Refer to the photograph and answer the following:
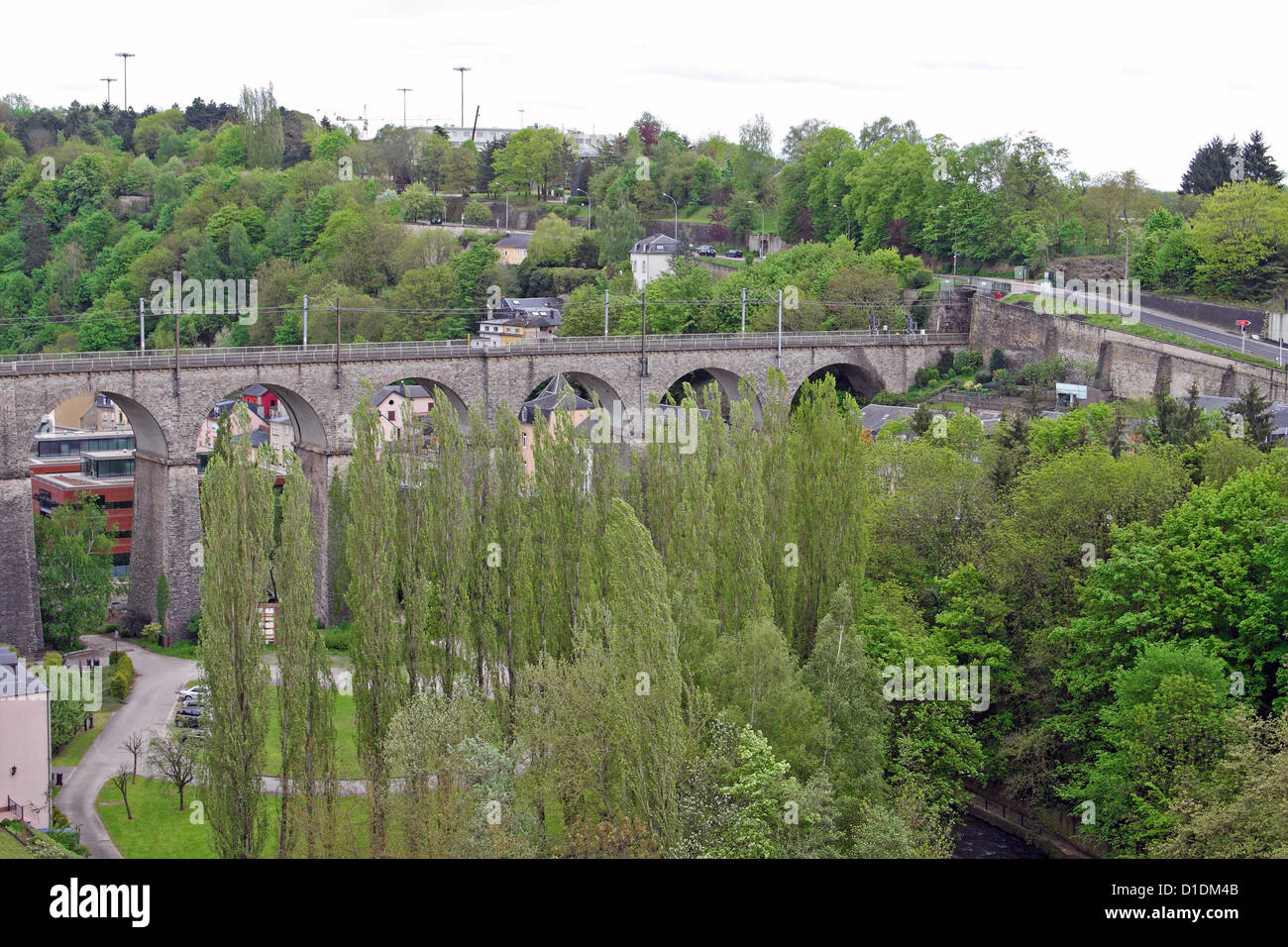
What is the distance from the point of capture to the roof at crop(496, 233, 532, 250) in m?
102

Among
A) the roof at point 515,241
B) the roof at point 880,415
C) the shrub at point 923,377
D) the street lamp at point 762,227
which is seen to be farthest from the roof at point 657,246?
the roof at point 880,415

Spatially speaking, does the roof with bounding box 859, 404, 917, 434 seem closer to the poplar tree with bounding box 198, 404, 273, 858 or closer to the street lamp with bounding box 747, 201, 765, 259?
the poplar tree with bounding box 198, 404, 273, 858

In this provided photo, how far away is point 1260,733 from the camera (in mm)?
24766

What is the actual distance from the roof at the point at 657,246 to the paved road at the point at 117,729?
5326cm

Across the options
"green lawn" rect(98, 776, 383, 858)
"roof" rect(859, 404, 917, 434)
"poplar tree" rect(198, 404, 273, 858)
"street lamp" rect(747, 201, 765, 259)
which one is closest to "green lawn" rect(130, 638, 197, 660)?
"green lawn" rect(98, 776, 383, 858)

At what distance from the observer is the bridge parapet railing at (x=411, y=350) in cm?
4553

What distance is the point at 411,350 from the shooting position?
174 feet

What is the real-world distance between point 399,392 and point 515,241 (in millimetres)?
35892

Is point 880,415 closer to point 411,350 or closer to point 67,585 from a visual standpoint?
point 411,350

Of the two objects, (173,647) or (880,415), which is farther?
(880,415)

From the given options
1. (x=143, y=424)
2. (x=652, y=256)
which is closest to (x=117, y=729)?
(x=143, y=424)
